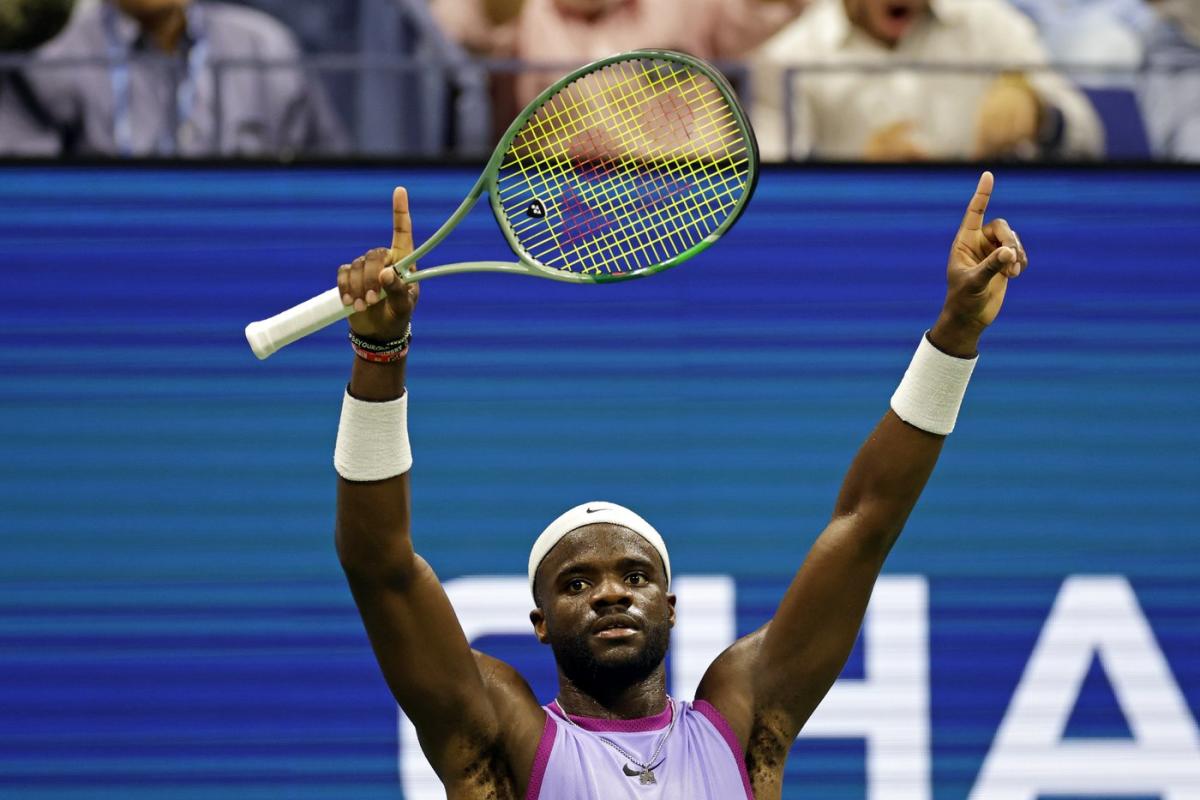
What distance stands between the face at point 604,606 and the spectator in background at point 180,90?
3.11m

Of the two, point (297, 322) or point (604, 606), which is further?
point (604, 606)

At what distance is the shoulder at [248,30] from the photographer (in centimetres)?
659

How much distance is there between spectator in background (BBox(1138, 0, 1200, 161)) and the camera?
255 inches

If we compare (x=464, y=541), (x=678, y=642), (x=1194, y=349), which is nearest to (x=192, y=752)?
(x=464, y=541)

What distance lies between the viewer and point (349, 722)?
6.40 metres

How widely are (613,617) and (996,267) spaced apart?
1.02 m

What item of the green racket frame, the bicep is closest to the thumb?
the green racket frame

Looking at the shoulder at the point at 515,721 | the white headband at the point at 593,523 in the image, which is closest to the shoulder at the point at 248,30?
the white headband at the point at 593,523

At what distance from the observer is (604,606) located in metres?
3.76

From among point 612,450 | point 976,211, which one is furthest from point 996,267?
point 612,450

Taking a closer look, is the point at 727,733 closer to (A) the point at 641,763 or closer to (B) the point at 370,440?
(A) the point at 641,763

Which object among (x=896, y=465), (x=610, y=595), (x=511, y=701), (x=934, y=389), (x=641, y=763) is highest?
(x=934, y=389)

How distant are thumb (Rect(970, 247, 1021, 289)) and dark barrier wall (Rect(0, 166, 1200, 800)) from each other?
2943mm

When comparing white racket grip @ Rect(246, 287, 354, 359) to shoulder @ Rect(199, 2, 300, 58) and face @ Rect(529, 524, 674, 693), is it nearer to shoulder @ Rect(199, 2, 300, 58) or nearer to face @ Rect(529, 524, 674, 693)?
face @ Rect(529, 524, 674, 693)
